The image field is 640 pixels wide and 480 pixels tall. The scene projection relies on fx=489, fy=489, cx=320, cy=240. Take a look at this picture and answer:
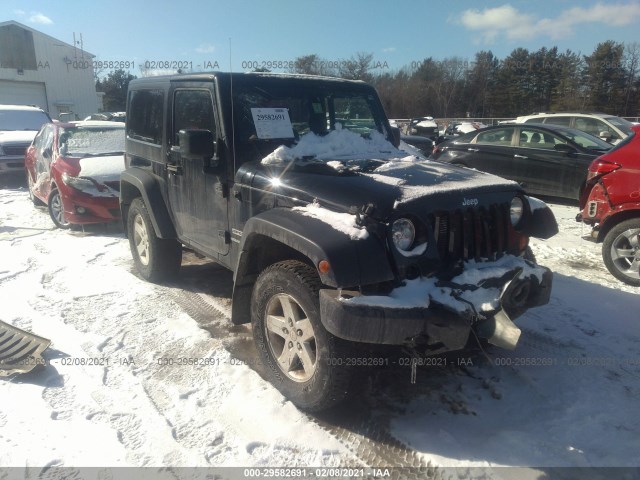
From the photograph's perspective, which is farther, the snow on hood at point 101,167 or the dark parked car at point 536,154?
Answer: the dark parked car at point 536,154

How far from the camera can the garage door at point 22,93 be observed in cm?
2962

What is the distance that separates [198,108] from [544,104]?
55229 mm

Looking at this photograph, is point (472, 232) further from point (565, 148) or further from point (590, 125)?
point (590, 125)

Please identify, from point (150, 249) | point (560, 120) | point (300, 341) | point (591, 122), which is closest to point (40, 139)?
point (150, 249)

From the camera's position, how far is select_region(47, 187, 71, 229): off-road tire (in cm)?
795

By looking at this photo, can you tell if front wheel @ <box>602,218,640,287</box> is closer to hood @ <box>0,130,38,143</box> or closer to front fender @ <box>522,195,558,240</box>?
front fender @ <box>522,195,558,240</box>

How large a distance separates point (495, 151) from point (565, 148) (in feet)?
4.41

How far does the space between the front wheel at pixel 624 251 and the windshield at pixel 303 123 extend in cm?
293

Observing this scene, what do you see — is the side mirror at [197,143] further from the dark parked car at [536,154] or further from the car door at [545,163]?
the car door at [545,163]

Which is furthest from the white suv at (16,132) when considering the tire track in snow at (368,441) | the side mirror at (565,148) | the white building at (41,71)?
the white building at (41,71)

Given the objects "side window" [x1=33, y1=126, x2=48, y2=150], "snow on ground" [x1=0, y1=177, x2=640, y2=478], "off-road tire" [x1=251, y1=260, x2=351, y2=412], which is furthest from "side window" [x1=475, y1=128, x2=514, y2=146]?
"side window" [x1=33, y1=126, x2=48, y2=150]

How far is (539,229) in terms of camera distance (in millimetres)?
3559

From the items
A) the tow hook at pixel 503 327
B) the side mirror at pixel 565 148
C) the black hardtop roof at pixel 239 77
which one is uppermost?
the black hardtop roof at pixel 239 77

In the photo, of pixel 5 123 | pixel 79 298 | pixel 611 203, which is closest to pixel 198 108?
pixel 79 298
